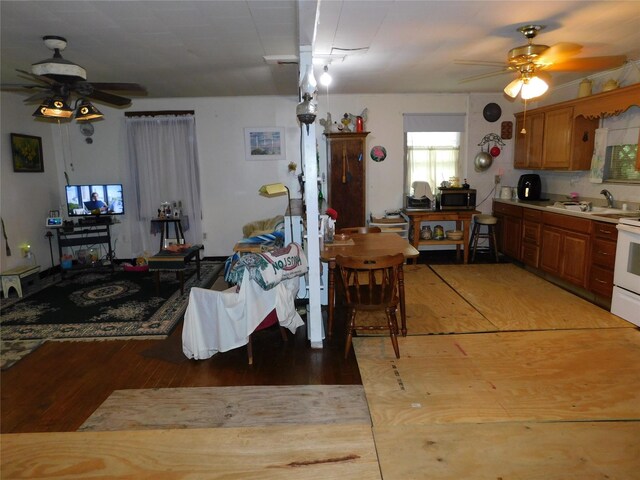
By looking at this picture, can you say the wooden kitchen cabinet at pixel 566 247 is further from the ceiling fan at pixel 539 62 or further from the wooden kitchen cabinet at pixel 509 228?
the ceiling fan at pixel 539 62

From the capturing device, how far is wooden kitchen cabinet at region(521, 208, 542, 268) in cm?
507

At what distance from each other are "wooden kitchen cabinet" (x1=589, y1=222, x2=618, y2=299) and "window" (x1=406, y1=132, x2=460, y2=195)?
8.42ft

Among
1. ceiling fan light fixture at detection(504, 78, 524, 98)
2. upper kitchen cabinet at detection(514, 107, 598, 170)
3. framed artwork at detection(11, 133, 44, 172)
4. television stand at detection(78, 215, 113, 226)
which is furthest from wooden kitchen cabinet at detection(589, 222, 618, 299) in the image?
framed artwork at detection(11, 133, 44, 172)

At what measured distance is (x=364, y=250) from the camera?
336cm

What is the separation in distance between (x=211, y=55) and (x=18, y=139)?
130 inches

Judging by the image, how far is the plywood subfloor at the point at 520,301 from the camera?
12.0ft

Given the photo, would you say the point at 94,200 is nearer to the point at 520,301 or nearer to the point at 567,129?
the point at 520,301

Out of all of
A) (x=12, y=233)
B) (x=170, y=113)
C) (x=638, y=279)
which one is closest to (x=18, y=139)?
(x=12, y=233)

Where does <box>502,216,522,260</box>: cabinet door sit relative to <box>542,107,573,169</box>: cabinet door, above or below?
below

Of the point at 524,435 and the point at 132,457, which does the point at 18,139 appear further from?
the point at 524,435

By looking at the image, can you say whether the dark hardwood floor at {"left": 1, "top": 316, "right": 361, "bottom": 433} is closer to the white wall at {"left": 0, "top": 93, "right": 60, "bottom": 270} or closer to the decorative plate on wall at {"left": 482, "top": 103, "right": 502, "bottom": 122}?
the white wall at {"left": 0, "top": 93, "right": 60, "bottom": 270}

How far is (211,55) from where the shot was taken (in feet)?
12.6

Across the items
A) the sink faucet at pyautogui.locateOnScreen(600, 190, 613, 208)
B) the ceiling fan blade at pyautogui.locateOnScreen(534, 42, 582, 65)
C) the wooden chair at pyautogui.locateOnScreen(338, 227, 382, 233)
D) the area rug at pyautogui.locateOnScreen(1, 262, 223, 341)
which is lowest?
the area rug at pyautogui.locateOnScreen(1, 262, 223, 341)

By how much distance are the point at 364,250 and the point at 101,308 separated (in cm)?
Answer: 290
